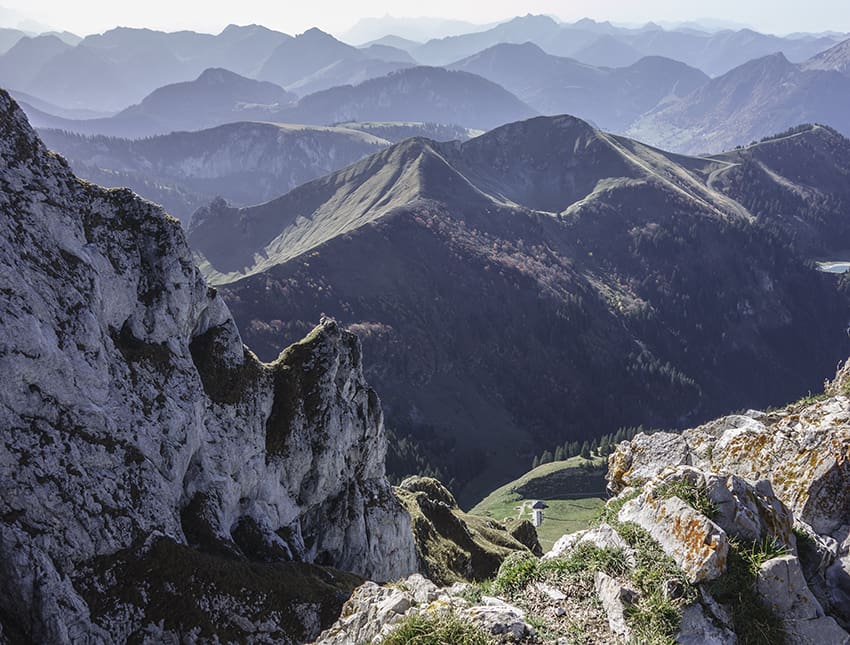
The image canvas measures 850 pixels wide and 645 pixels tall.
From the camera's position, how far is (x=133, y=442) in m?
29.8

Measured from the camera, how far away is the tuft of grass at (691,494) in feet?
53.9

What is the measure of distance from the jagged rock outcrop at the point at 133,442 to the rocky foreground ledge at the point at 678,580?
A: 1197cm

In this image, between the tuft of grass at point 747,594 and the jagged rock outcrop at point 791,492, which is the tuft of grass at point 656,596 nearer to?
the tuft of grass at point 747,594

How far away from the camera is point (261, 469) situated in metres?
41.1

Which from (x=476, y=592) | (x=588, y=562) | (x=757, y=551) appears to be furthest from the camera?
(x=476, y=592)

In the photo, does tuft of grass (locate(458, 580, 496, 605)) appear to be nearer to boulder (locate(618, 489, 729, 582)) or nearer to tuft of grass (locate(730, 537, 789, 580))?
boulder (locate(618, 489, 729, 582))

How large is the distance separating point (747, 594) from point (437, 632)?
8.70 metres

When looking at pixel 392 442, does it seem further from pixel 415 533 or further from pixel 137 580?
pixel 137 580

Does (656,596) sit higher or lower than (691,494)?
lower

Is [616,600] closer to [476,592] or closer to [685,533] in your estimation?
[685,533]

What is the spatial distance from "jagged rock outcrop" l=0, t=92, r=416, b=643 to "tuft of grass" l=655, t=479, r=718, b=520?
20961mm

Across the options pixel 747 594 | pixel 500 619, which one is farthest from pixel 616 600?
pixel 747 594

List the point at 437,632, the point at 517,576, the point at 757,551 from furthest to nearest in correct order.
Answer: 1. the point at 517,576
2. the point at 757,551
3. the point at 437,632

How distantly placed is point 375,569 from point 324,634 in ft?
102
